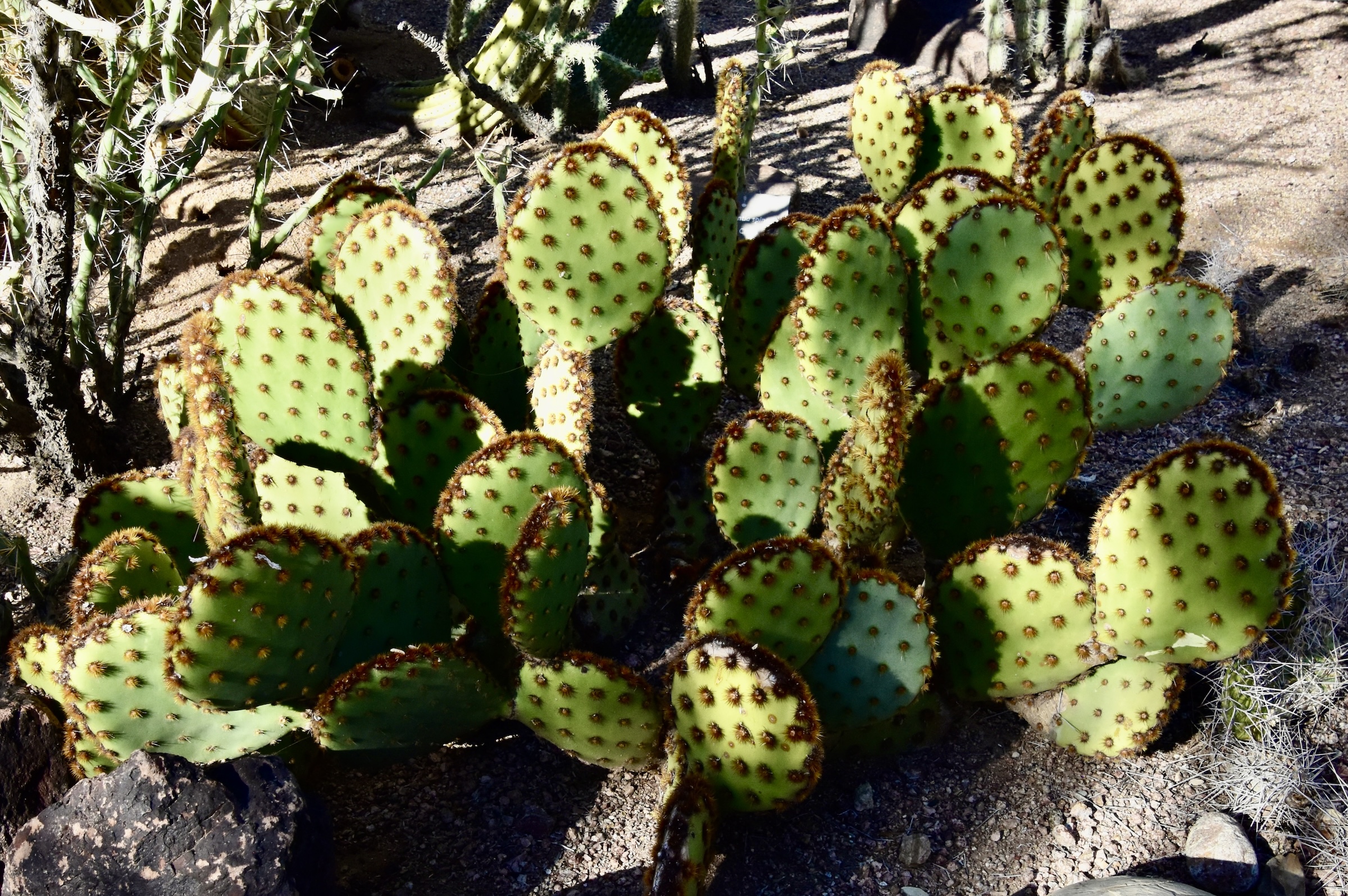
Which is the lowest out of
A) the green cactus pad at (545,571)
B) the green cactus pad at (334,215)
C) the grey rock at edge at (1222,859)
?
the grey rock at edge at (1222,859)

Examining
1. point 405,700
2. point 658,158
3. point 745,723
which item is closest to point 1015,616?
point 745,723

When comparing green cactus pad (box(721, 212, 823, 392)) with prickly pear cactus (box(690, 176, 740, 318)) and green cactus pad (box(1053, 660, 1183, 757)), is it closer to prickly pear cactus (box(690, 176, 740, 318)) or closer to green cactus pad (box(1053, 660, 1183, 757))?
prickly pear cactus (box(690, 176, 740, 318))

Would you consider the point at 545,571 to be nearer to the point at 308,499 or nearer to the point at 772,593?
the point at 772,593

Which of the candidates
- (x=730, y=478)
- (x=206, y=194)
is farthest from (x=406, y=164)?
(x=730, y=478)

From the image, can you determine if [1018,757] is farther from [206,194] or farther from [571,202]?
[206,194]

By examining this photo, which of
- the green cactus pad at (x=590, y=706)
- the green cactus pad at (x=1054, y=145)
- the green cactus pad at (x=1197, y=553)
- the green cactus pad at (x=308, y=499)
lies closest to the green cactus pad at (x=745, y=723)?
the green cactus pad at (x=590, y=706)

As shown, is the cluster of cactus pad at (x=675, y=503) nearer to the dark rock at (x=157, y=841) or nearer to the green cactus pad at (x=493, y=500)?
the green cactus pad at (x=493, y=500)
